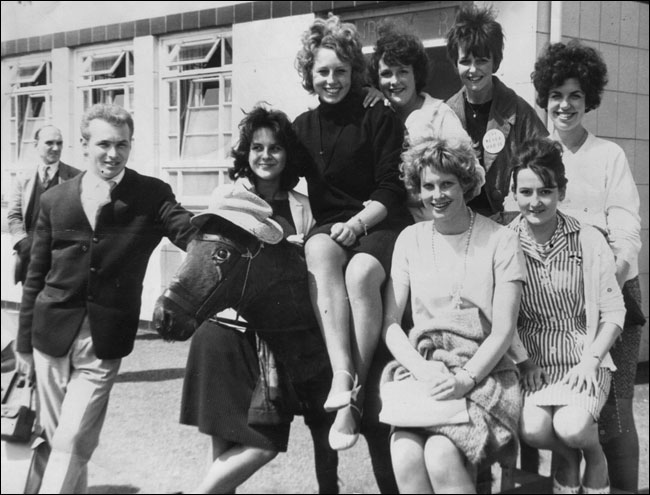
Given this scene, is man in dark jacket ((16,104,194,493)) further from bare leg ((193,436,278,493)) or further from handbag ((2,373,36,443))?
bare leg ((193,436,278,493))

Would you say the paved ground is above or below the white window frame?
below

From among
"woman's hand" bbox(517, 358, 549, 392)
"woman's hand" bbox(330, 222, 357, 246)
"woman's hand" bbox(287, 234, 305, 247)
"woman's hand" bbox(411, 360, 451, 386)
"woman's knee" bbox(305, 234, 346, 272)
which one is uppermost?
"woman's hand" bbox(330, 222, 357, 246)

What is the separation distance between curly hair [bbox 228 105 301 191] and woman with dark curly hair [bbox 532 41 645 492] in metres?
0.72

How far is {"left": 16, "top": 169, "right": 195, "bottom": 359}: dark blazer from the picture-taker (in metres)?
2.21

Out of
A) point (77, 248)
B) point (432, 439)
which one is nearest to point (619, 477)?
point (432, 439)

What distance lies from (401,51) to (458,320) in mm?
→ 777

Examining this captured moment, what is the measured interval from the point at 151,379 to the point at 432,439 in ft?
3.19

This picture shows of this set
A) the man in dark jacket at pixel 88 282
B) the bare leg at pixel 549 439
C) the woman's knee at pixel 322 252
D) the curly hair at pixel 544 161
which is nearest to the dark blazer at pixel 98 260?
the man in dark jacket at pixel 88 282

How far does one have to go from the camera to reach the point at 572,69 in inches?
83.0

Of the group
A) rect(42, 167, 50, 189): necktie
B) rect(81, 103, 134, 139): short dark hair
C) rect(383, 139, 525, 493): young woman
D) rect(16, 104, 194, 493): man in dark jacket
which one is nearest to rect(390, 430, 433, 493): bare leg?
rect(383, 139, 525, 493): young woman

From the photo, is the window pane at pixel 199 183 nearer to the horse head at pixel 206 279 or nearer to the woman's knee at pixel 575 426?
the horse head at pixel 206 279

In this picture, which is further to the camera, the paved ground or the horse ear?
the paved ground

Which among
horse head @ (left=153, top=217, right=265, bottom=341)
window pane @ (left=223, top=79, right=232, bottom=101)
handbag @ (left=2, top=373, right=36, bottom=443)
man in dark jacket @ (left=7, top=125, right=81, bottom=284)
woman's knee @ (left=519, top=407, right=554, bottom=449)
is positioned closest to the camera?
horse head @ (left=153, top=217, right=265, bottom=341)

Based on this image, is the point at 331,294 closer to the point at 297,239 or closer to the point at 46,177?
the point at 297,239
